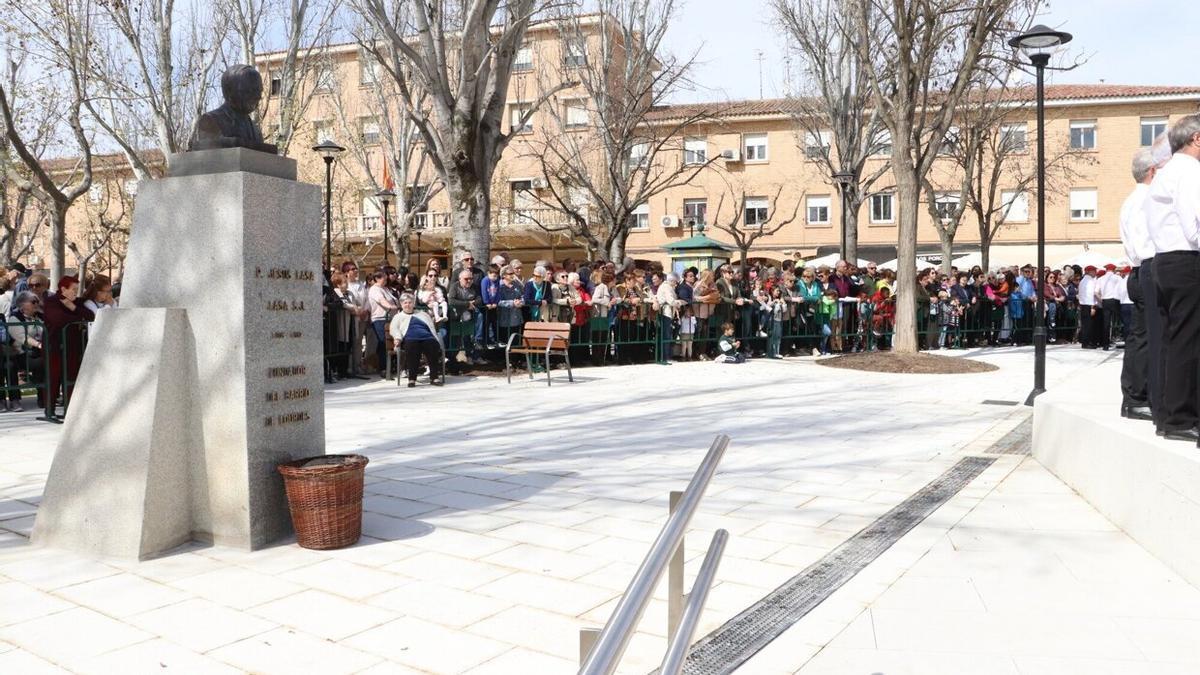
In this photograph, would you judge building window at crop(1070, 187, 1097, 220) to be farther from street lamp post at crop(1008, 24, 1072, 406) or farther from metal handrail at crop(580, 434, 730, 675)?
metal handrail at crop(580, 434, 730, 675)

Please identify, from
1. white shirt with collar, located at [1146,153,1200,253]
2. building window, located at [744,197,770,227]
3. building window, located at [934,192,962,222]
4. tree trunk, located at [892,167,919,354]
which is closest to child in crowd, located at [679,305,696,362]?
tree trunk, located at [892,167,919,354]

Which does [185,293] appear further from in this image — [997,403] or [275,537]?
[997,403]

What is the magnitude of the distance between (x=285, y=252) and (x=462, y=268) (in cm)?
998

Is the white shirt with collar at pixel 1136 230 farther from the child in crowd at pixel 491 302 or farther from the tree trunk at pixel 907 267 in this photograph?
the tree trunk at pixel 907 267

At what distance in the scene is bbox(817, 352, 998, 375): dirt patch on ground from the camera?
16.5 meters

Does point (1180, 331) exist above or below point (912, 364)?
above

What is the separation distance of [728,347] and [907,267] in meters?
3.58

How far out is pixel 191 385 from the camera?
530cm

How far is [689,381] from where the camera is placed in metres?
14.7

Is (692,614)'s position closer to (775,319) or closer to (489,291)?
(489,291)

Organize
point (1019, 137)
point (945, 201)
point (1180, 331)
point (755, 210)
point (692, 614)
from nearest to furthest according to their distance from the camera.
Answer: point (692, 614), point (1180, 331), point (1019, 137), point (945, 201), point (755, 210)

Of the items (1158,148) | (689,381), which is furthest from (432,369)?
(1158,148)

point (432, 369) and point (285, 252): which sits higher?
point (285, 252)

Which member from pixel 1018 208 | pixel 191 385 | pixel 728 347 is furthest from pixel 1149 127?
pixel 191 385
